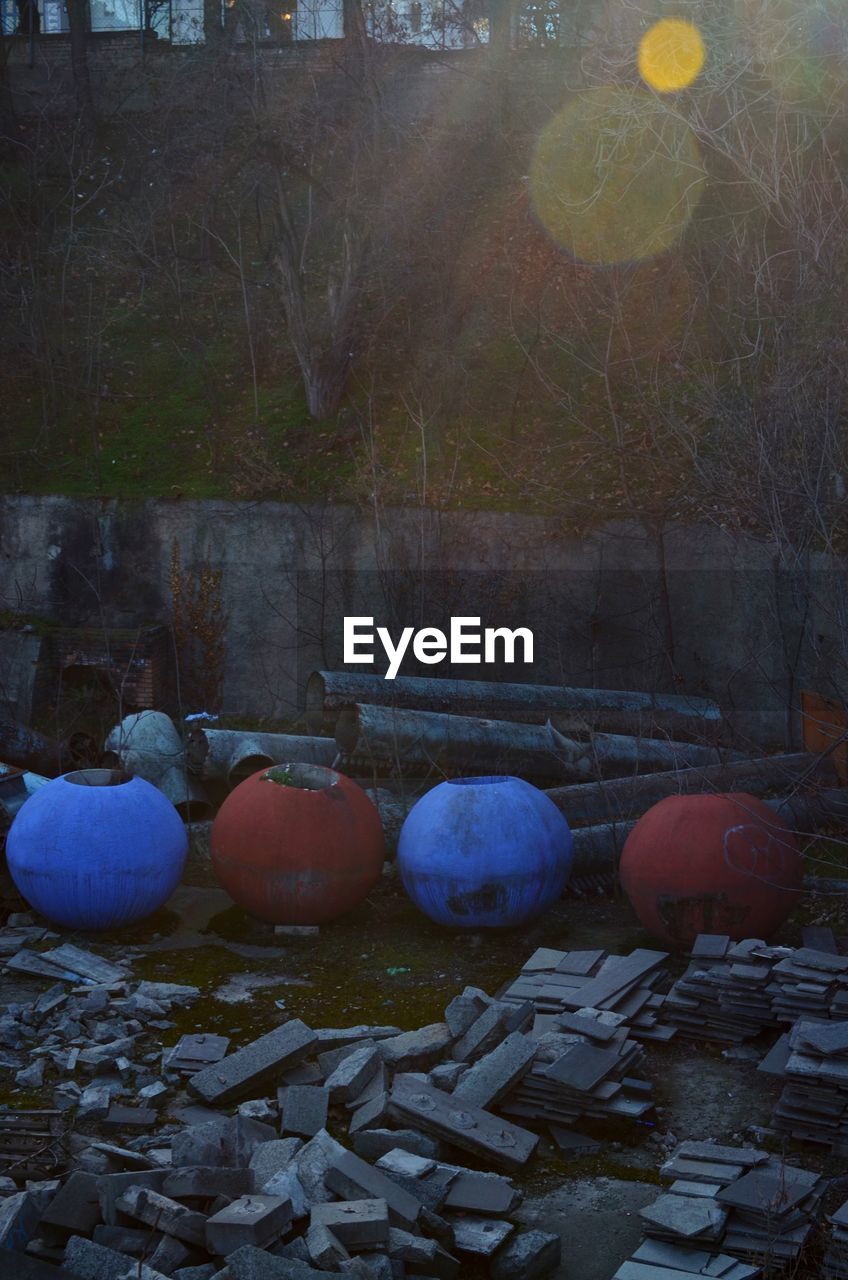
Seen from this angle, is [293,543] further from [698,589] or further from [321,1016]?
[321,1016]

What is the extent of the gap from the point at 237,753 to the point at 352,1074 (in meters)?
5.70

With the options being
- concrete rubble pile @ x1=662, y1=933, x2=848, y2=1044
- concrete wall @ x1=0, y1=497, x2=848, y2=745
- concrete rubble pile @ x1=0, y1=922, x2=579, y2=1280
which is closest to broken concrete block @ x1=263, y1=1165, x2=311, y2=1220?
concrete rubble pile @ x1=0, y1=922, x2=579, y2=1280

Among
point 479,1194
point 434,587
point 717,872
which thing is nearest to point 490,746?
point 717,872

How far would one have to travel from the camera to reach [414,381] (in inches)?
788

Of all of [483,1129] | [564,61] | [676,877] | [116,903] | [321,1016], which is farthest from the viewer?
[564,61]

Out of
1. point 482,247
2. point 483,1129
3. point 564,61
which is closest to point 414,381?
point 482,247

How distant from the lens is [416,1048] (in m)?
7.45

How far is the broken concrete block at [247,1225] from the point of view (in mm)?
5273

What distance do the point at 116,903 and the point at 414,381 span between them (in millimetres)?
12090

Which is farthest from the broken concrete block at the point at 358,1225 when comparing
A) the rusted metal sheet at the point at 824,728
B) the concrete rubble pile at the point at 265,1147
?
the rusted metal sheet at the point at 824,728

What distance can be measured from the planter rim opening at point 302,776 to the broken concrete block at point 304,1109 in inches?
146

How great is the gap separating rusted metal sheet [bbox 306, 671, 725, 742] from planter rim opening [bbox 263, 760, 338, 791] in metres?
2.68

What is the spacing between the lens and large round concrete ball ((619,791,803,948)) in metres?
9.13

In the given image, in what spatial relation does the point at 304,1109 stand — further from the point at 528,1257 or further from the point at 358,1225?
the point at 528,1257
